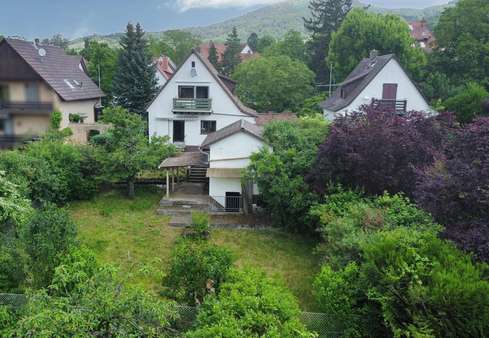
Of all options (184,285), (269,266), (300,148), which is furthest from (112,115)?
(184,285)

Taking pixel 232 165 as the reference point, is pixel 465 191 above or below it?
above

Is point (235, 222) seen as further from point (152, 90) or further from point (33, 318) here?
point (152, 90)

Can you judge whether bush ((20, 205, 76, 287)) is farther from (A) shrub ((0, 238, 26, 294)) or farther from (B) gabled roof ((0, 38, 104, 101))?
(B) gabled roof ((0, 38, 104, 101))

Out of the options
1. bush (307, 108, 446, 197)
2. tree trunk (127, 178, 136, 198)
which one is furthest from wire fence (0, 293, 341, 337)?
tree trunk (127, 178, 136, 198)

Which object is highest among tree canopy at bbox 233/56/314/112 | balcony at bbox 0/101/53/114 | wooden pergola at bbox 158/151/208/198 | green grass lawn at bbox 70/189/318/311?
tree canopy at bbox 233/56/314/112

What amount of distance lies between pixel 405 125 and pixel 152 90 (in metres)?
27.4

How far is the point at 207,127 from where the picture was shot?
95.2ft

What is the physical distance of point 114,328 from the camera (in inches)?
263

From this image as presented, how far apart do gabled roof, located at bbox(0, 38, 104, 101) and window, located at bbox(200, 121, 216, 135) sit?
8618mm

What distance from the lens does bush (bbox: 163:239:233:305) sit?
30.3 feet

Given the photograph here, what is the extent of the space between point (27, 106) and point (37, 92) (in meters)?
0.63

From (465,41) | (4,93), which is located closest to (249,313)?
(4,93)

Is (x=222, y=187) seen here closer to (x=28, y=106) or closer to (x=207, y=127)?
(x=28, y=106)

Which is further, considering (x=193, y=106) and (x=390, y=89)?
(x=390, y=89)
